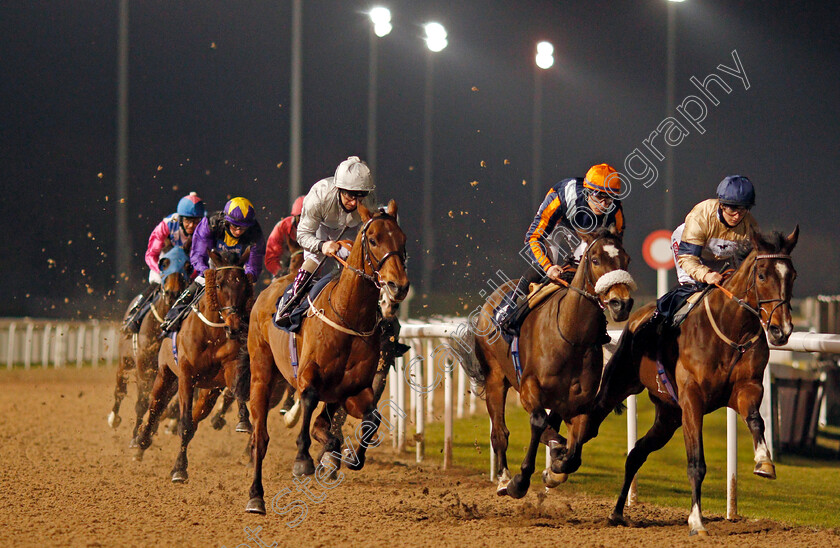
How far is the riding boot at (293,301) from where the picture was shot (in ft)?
17.8

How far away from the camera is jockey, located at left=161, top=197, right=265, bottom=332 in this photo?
7.05m

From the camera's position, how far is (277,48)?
15.8 meters

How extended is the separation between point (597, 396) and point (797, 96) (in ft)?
30.2

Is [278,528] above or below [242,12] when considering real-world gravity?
below

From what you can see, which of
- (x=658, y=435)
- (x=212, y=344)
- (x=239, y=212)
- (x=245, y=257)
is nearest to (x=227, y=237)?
(x=239, y=212)

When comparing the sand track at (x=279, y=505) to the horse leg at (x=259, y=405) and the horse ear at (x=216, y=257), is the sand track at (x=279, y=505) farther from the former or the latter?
the horse ear at (x=216, y=257)

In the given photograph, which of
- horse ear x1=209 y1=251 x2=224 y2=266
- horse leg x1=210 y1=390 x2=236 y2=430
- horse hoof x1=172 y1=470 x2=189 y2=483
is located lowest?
horse hoof x1=172 y1=470 x2=189 y2=483

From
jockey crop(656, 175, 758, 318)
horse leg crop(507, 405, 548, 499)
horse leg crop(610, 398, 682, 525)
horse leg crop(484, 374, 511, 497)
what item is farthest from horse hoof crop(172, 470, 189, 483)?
jockey crop(656, 175, 758, 318)

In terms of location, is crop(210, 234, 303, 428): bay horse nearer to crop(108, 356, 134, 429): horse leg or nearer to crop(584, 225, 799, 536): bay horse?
crop(108, 356, 134, 429): horse leg

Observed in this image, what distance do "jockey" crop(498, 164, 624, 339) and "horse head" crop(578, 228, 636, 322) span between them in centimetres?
24

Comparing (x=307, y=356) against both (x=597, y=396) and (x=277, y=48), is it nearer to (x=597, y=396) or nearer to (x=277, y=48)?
(x=597, y=396)

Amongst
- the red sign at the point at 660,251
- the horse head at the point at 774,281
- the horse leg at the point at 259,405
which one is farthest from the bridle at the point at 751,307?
the red sign at the point at 660,251

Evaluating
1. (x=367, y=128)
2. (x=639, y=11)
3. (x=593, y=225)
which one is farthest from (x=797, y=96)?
(x=593, y=225)

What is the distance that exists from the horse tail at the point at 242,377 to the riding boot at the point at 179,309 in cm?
75
